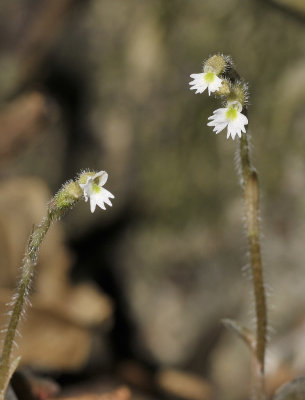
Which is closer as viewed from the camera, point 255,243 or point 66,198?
point 66,198

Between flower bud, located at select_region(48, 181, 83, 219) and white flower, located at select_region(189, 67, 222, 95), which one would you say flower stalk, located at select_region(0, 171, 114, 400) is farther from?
white flower, located at select_region(189, 67, 222, 95)

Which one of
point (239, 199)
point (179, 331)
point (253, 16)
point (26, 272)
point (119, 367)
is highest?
point (253, 16)

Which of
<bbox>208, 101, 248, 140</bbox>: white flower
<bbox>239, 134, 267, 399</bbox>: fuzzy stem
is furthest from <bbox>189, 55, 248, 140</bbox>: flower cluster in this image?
<bbox>239, 134, 267, 399</bbox>: fuzzy stem

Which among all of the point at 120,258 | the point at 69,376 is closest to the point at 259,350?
the point at 69,376

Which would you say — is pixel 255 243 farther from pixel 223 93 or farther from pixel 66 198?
pixel 66 198

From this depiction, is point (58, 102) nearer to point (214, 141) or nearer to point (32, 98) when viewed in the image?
point (32, 98)

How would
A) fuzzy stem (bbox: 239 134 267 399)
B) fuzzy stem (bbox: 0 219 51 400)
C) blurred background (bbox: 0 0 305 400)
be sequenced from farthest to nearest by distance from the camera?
blurred background (bbox: 0 0 305 400)
fuzzy stem (bbox: 239 134 267 399)
fuzzy stem (bbox: 0 219 51 400)

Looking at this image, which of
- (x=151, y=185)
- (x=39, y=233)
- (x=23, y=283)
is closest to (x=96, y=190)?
(x=39, y=233)
